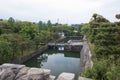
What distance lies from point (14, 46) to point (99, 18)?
36.0ft

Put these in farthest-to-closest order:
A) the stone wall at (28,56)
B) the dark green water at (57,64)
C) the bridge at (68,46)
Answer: the bridge at (68,46) → the stone wall at (28,56) → the dark green water at (57,64)

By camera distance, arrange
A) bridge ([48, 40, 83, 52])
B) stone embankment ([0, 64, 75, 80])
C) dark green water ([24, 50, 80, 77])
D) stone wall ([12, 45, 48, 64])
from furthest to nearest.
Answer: bridge ([48, 40, 83, 52]) → stone wall ([12, 45, 48, 64]) → dark green water ([24, 50, 80, 77]) → stone embankment ([0, 64, 75, 80])

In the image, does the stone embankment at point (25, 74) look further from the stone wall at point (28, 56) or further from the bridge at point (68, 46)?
the bridge at point (68, 46)

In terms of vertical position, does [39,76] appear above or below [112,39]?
below

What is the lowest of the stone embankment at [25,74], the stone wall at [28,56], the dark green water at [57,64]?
the dark green water at [57,64]

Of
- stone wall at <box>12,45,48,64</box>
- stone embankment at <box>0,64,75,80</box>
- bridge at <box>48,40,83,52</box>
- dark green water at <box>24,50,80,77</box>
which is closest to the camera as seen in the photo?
stone embankment at <box>0,64,75,80</box>

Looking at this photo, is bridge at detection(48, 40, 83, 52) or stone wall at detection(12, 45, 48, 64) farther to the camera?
bridge at detection(48, 40, 83, 52)

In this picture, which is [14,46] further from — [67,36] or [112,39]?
[67,36]

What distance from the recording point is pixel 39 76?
584cm

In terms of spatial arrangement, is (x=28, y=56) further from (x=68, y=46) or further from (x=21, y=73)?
(x=21, y=73)

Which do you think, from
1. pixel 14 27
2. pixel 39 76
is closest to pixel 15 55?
pixel 39 76

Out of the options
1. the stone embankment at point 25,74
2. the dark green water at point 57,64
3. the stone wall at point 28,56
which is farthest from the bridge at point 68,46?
the stone embankment at point 25,74

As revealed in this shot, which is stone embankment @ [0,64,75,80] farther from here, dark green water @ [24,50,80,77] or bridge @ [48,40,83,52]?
bridge @ [48,40,83,52]

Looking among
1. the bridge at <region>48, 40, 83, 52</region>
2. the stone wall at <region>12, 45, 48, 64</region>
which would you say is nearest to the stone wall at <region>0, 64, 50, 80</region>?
the stone wall at <region>12, 45, 48, 64</region>
